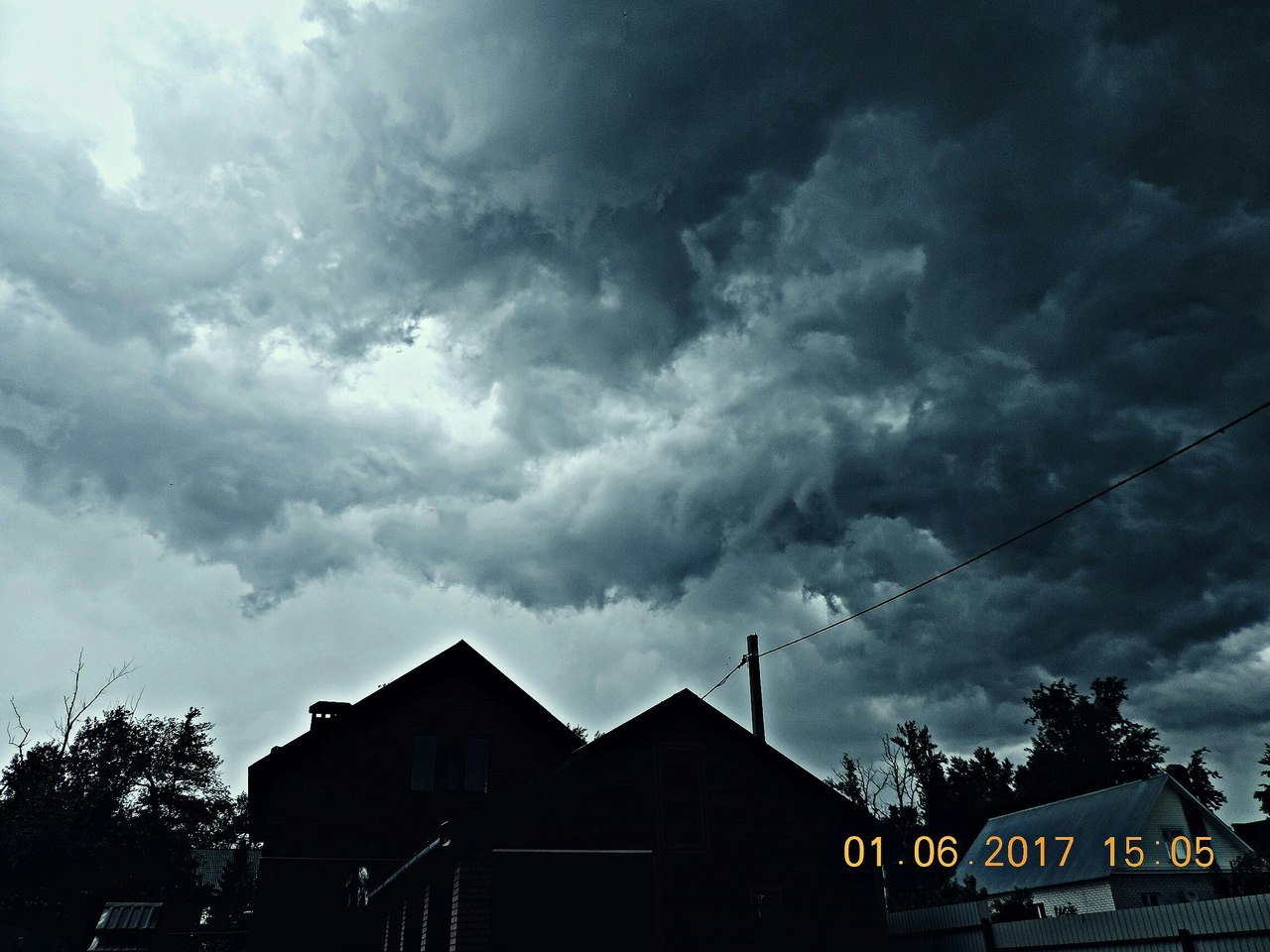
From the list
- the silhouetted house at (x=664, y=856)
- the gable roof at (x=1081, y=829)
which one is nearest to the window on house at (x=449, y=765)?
the silhouetted house at (x=664, y=856)

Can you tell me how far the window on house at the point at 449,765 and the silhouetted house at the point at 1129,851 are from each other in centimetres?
2287

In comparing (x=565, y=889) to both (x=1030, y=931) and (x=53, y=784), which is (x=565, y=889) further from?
(x=53, y=784)

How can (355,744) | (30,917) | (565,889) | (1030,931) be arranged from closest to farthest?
(1030,931) → (565,889) → (355,744) → (30,917)

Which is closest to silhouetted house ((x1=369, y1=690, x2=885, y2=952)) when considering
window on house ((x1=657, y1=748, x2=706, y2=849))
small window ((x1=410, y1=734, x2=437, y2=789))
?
window on house ((x1=657, y1=748, x2=706, y2=849))

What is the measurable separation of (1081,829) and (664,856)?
2879 centimetres

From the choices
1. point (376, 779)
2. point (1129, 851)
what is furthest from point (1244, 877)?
point (376, 779)

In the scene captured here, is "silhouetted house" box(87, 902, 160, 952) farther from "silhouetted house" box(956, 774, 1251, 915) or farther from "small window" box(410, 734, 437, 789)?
"silhouetted house" box(956, 774, 1251, 915)

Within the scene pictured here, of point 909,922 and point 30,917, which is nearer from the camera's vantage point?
point 909,922

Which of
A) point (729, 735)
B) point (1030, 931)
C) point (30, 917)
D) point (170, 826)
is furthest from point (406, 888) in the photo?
point (170, 826)

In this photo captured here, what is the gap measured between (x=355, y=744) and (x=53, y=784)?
96.4ft

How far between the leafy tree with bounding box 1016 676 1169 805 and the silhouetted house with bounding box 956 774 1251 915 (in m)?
41.1

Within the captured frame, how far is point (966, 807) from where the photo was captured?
78750 mm

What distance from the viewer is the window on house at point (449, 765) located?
24.4 metres

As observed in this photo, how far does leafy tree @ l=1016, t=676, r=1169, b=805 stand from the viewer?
246 feet
